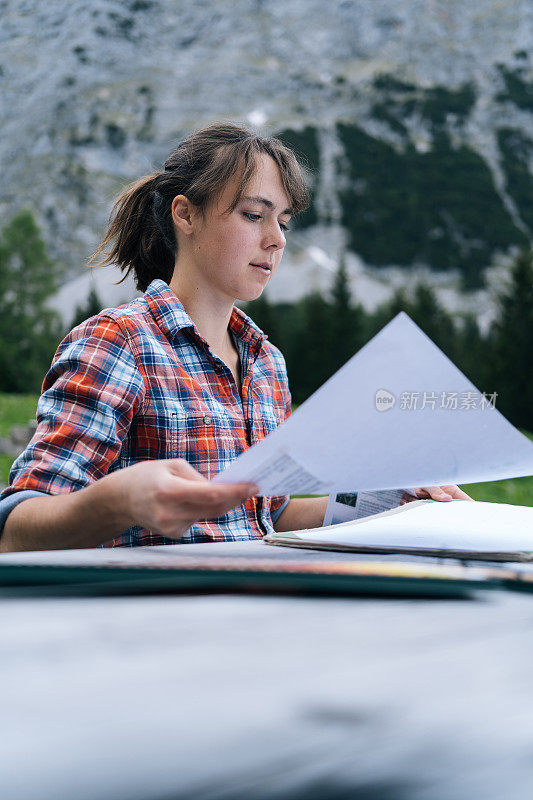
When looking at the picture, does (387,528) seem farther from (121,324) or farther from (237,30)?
(237,30)

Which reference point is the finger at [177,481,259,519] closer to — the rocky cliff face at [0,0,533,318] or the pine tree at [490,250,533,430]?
the pine tree at [490,250,533,430]

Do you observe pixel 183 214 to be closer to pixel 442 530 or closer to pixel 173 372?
pixel 173 372

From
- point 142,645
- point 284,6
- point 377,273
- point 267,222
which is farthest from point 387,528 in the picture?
point 284,6

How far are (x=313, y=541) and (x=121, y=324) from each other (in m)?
0.48

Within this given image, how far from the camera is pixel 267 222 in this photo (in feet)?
3.96

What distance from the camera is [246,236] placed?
1.20 meters

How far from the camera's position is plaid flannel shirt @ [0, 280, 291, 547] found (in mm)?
913

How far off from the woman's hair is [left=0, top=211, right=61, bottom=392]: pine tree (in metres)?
24.7

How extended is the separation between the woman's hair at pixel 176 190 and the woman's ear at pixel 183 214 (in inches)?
0.5

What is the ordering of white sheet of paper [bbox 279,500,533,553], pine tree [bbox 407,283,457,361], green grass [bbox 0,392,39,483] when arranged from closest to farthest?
white sheet of paper [bbox 279,500,533,553]
green grass [bbox 0,392,39,483]
pine tree [bbox 407,283,457,361]

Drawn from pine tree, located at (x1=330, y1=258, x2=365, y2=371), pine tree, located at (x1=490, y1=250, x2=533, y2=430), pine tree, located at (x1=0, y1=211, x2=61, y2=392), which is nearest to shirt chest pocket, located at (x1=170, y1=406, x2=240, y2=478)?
pine tree, located at (x1=490, y1=250, x2=533, y2=430)

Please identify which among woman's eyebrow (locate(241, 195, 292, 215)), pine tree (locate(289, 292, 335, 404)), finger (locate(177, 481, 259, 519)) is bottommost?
finger (locate(177, 481, 259, 519))

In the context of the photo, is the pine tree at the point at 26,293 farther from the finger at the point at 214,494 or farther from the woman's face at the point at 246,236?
the finger at the point at 214,494

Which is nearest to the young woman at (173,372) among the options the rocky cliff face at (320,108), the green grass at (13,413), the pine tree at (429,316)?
the green grass at (13,413)
